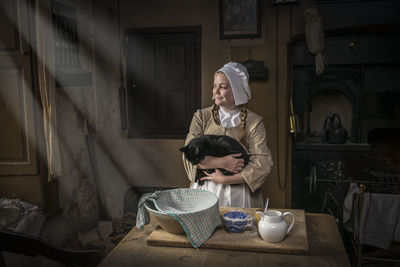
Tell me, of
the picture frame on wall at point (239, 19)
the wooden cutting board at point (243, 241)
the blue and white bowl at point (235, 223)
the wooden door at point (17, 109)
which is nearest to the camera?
the wooden cutting board at point (243, 241)

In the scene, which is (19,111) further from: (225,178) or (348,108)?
(348,108)

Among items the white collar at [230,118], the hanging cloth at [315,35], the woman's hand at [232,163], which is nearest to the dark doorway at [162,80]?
the hanging cloth at [315,35]

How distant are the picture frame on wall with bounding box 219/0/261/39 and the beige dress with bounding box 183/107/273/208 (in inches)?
62.5

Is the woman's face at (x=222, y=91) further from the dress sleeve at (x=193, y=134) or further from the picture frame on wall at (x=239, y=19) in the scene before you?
the picture frame on wall at (x=239, y=19)

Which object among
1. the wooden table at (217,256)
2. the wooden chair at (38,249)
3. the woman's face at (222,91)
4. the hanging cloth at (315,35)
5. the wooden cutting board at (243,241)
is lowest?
the wooden table at (217,256)

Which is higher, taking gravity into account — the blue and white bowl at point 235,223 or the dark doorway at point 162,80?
the dark doorway at point 162,80

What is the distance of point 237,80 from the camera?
8.30 feet

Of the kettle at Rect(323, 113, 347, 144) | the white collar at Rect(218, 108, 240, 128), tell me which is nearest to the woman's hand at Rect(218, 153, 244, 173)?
the white collar at Rect(218, 108, 240, 128)

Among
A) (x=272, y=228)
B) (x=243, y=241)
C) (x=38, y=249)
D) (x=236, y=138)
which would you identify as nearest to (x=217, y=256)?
(x=243, y=241)

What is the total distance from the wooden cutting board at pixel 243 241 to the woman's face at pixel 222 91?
954 mm

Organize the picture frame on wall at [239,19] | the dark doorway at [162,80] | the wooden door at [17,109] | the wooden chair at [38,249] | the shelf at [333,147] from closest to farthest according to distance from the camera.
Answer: the wooden chair at [38,249], the wooden door at [17,109], the picture frame on wall at [239,19], the shelf at [333,147], the dark doorway at [162,80]

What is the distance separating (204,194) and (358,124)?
2816 mm

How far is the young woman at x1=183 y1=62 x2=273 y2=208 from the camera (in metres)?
2.47

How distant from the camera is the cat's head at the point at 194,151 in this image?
243 centimetres
